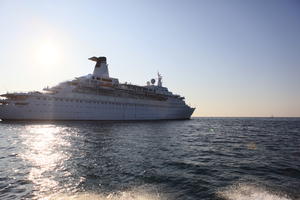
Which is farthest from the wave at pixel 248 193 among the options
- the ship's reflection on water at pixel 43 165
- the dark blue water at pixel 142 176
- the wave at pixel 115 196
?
the ship's reflection on water at pixel 43 165

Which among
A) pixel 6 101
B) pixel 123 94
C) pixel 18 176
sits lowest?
pixel 18 176

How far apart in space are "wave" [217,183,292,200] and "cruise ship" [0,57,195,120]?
4807 cm

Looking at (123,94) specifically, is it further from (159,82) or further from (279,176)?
(279,176)

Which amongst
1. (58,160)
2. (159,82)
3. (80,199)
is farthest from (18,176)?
(159,82)

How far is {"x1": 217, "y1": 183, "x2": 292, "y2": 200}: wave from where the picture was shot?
812 centimetres

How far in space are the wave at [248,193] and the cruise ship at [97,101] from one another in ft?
158

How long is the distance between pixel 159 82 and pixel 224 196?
246 ft

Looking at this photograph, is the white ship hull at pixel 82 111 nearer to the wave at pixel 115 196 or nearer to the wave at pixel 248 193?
the wave at pixel 115 196

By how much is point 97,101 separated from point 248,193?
51.4m

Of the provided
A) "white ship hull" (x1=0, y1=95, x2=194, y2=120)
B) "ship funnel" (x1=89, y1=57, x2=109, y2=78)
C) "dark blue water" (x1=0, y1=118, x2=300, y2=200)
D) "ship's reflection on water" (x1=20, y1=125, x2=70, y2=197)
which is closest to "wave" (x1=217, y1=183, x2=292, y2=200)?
"dark blue water" (x1=0, y1=118, x2=300, y2=200)

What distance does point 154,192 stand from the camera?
8.48 m

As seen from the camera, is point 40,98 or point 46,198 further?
point 40,98

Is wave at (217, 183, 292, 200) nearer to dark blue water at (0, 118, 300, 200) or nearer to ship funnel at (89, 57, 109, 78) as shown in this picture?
dark blue water at (0, 118, 300, 200)

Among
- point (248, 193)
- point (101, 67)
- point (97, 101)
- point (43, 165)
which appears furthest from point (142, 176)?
point (101, 67)
